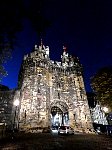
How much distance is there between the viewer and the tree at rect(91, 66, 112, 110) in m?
25.2

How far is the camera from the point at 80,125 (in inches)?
1465

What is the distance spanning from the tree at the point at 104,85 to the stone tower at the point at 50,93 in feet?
41.4

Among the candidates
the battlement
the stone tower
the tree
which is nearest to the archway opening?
the stone tower

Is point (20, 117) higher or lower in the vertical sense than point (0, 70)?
lower

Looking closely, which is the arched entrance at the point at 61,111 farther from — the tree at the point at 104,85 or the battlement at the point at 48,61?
the tree at the point at 104,85

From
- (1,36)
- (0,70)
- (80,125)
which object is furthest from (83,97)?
(1,36)

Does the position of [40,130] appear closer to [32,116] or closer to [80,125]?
[32,116]

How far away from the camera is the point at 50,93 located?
3947cm

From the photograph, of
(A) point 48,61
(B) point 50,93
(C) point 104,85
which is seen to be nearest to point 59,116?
(B) point 50,93

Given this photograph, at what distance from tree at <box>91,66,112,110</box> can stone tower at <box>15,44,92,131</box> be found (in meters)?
12.6

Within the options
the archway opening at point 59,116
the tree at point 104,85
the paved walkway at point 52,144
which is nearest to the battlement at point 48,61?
the archway opening at point 59,116

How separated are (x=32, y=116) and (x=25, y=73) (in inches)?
389

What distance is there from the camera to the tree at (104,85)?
2517 cm

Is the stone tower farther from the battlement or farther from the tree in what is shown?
the tree
